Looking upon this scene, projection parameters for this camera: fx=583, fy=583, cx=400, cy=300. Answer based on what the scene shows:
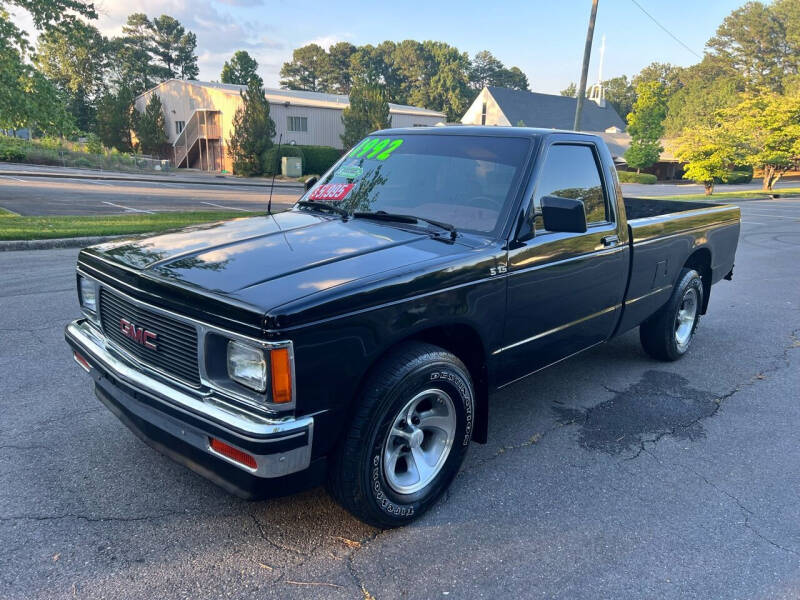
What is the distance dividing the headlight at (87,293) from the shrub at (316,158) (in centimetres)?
3424

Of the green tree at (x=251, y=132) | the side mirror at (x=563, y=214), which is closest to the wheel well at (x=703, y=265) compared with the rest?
the side mirror at (x=563, y=214)

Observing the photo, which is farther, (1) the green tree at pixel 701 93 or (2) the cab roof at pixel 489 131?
(1) the green tree at pixel 701 93

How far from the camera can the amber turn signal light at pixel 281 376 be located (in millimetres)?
2227

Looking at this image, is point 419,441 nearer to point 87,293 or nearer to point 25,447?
point 87,293

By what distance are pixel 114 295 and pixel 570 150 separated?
2933 mm

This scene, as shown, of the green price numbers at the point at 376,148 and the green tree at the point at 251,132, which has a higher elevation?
the green tree at the point at 251,132

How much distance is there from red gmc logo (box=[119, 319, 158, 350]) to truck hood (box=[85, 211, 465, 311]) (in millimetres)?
262

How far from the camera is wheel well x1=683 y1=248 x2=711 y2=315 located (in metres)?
5.50

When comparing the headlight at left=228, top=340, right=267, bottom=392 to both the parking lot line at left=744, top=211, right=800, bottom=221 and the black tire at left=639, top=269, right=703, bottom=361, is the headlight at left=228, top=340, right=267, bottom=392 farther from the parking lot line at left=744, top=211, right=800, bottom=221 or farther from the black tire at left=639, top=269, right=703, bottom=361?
the parking lot line at left=744, top=211, right=800, bottom=221

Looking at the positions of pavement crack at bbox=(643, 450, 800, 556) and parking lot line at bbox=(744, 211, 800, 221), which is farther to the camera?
parking lot line at bbox=(744, 211, 800, 221)

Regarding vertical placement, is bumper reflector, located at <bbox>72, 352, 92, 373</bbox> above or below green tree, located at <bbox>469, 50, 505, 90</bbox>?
below

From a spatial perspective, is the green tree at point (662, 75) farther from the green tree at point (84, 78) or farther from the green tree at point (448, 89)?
the green tree at point (84, 78)

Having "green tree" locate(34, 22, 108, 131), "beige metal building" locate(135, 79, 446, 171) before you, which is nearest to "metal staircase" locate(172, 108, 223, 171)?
"beige metal building" locate(135, 79, 446, 171)

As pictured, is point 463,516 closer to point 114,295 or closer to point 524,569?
point 524,569
